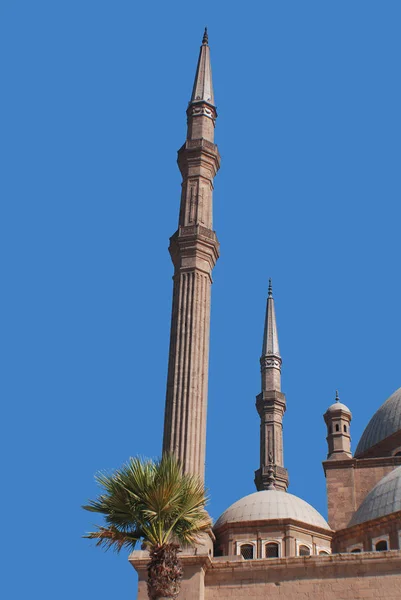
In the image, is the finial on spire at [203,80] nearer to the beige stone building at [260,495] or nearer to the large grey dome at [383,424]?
the beige stone building at [260,495]

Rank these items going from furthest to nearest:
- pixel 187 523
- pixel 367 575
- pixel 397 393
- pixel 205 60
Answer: pixel 397 393 < pixel 205 60 < pixel 367 575 < pixel 187 523

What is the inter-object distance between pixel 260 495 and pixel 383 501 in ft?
11.7

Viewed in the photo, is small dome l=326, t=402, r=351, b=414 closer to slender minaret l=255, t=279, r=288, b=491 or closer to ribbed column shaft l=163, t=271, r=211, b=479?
slender minaret l=255, t=279, r=288, b=491

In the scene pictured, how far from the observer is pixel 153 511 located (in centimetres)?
1179

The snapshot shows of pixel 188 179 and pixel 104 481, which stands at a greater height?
pixel 188 179

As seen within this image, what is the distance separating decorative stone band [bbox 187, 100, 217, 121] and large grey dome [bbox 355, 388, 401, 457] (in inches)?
439

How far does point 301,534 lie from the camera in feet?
70.5

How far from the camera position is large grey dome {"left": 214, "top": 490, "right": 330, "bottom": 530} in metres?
21.6

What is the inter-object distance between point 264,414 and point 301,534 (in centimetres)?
934

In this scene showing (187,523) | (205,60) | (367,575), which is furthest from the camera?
(205,60)

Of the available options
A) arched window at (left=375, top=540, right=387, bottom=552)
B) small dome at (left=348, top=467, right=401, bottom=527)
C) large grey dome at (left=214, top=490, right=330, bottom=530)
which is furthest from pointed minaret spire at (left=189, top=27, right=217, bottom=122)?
arched window at (left=375, top=540, right=387, bottom=552)

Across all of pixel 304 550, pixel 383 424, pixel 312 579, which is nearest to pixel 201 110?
pixel 304 550

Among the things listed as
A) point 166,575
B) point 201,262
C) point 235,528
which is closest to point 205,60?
point 201,262

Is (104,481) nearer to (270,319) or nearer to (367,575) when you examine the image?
(367,575)
